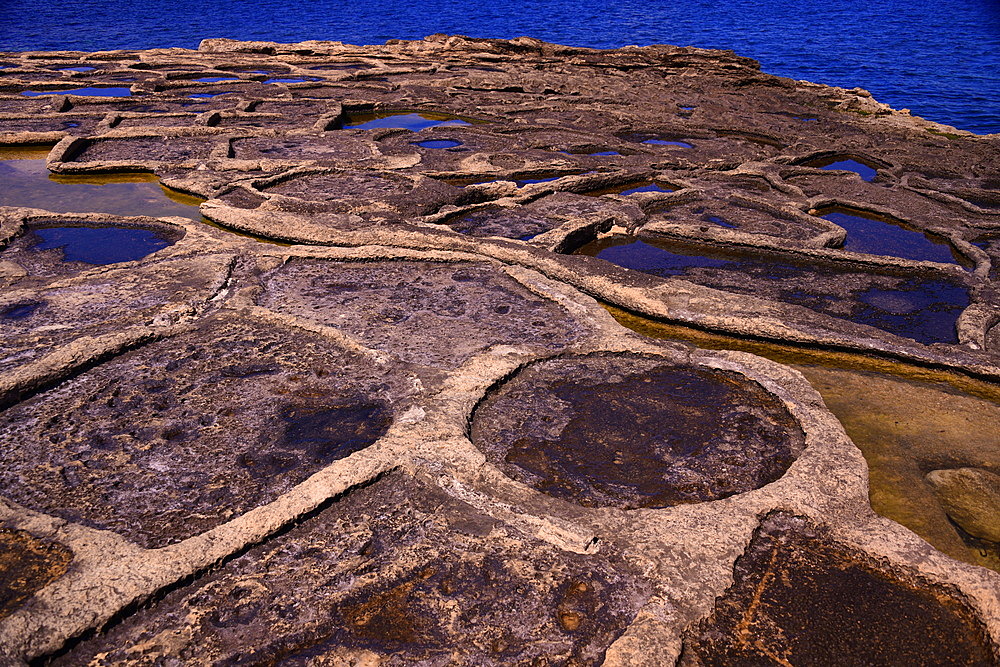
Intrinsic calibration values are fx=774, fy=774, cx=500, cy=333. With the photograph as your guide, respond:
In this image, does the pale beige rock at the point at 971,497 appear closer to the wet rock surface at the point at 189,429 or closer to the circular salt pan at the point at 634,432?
the circular salt pan at the point at 634,432

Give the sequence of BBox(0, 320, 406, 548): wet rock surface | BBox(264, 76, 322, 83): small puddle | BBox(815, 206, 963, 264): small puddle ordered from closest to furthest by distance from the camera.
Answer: BBox(0, 320, 406, 548): wet rock surface → BBox(815, 206, 963, 264): small puddle → BBox(264, 76, 322, 83): small puddle

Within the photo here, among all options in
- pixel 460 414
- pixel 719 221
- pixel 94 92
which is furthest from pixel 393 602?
pixel 94 92

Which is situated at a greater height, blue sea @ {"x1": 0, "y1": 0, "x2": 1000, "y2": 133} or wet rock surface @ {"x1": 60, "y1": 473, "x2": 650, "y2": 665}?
blue sea @ {"x1": 0, "y1": 0, "x2": 1000, "y2": 133}

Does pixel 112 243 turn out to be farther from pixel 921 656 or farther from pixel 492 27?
pixel 492 27

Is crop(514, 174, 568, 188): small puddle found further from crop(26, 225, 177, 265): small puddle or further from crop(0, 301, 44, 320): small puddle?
crop(0, 301, 44, 320): small puddle

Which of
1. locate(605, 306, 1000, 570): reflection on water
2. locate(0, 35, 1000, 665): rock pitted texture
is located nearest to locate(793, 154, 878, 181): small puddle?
locate(0, 35, 1000, 665): rock pitted texture

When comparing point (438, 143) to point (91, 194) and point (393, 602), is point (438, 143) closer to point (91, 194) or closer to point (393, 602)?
point (91, 194)
